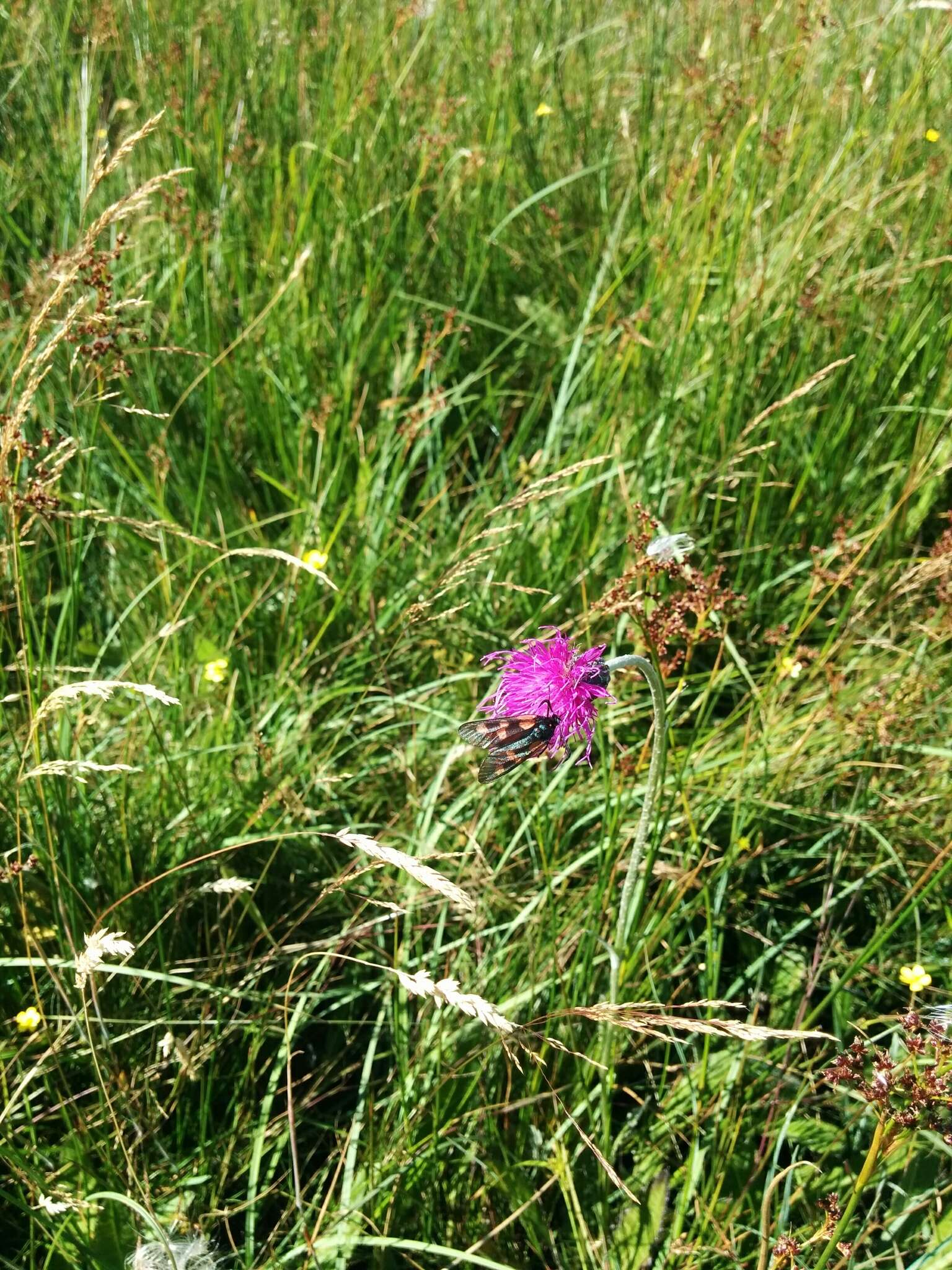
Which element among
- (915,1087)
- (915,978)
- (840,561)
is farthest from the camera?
(840,561)

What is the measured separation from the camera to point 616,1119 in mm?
1615

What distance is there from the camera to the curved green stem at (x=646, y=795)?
1129 mm

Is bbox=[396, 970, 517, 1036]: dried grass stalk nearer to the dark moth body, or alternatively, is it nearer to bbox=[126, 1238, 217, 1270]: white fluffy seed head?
the dark moth body

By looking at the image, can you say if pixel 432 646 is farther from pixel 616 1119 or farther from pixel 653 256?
pixel 653 256

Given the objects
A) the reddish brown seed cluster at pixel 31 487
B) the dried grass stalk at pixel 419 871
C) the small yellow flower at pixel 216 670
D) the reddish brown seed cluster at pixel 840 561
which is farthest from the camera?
A: the small yellow flower at pixel 216 670

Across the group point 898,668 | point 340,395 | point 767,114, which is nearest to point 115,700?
point 340,395

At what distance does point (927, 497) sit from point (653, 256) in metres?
0.91

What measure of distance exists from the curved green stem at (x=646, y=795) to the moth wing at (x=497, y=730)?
0.36 feet

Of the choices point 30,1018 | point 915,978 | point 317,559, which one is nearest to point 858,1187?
point 915,978

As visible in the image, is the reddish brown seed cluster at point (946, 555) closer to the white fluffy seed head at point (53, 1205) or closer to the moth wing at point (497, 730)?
the moth wing at point (497, 730)

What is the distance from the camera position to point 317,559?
2035mm

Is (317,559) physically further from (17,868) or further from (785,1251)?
(785,1251)

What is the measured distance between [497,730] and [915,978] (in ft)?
2.65

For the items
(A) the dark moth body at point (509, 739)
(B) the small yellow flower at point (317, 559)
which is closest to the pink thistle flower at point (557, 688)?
(A) the dark moth body at point (509, 739)
